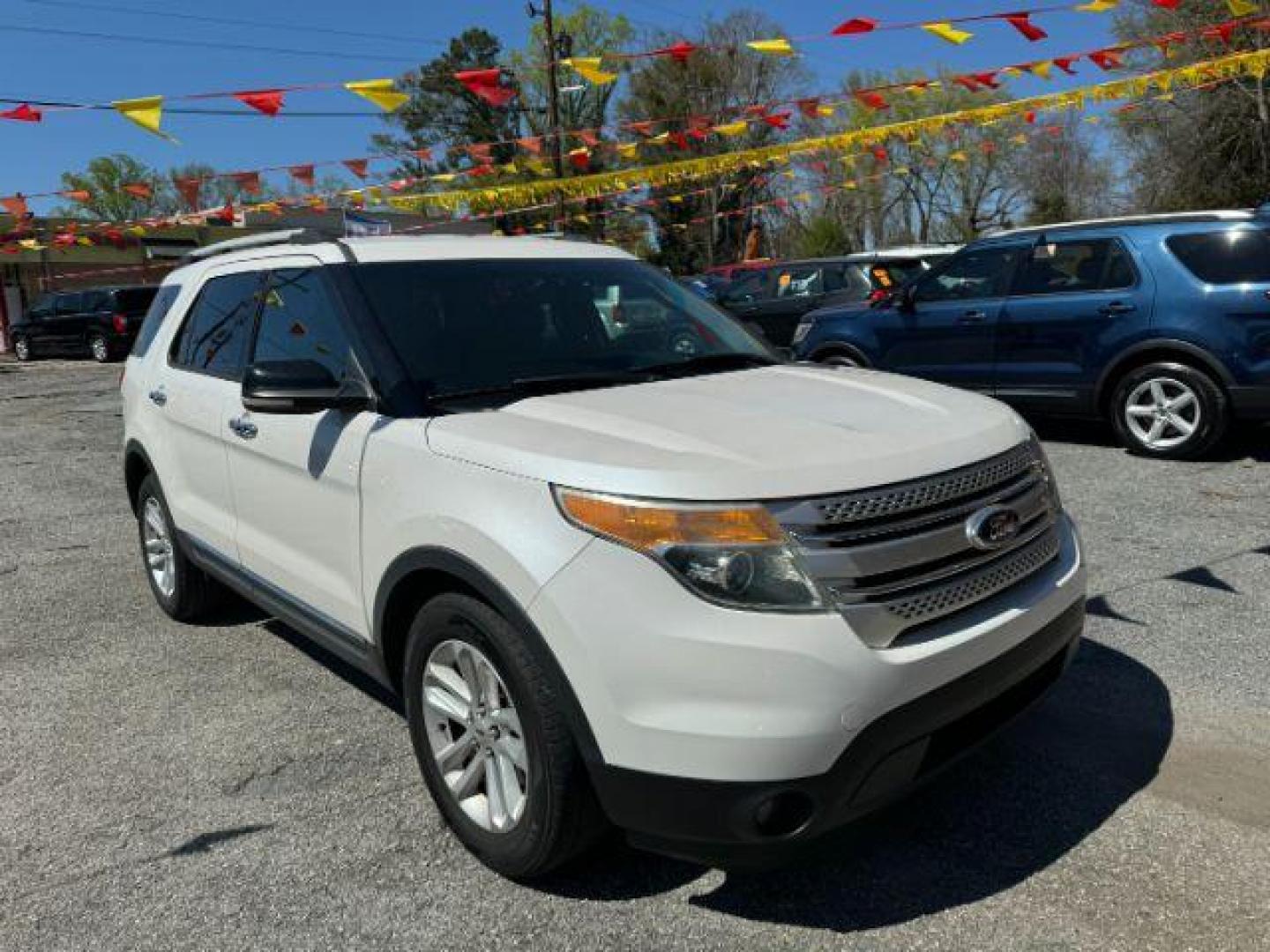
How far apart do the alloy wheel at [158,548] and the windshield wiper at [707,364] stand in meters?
2.71

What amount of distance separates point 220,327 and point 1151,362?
20.6 ft

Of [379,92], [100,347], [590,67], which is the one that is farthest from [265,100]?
[100,347]

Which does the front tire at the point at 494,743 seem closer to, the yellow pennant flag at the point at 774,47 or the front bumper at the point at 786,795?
the front bumper at the point at 786,795

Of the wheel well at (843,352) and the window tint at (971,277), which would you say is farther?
the wheel well at (843,352)

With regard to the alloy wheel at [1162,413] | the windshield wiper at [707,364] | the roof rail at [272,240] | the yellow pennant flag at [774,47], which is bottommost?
the alloy wheel at [1162,413]

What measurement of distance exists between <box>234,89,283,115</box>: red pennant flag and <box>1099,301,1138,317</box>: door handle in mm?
7134

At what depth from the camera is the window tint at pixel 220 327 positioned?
3955mm

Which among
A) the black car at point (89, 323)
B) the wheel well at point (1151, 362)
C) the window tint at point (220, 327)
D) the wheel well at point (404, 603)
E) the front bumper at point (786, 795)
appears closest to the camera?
the front bumper at point (786, 795)

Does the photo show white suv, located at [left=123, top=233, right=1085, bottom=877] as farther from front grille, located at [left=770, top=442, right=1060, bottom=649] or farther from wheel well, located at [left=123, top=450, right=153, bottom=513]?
wheel well, located at [left=123, top=450, right=153, bottom=513]

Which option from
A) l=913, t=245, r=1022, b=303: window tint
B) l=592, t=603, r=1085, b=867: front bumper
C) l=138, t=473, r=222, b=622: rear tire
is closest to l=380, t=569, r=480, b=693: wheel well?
l=592, t=603, r=1085, b=867: front bumper

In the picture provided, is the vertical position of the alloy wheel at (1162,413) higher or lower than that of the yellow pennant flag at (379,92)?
lower

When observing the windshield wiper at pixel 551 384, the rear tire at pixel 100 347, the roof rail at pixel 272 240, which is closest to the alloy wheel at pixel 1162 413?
the windshield wiper at pixel 551 384

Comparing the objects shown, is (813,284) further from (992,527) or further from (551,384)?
(992,527)

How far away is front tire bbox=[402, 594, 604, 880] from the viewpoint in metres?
2.38
